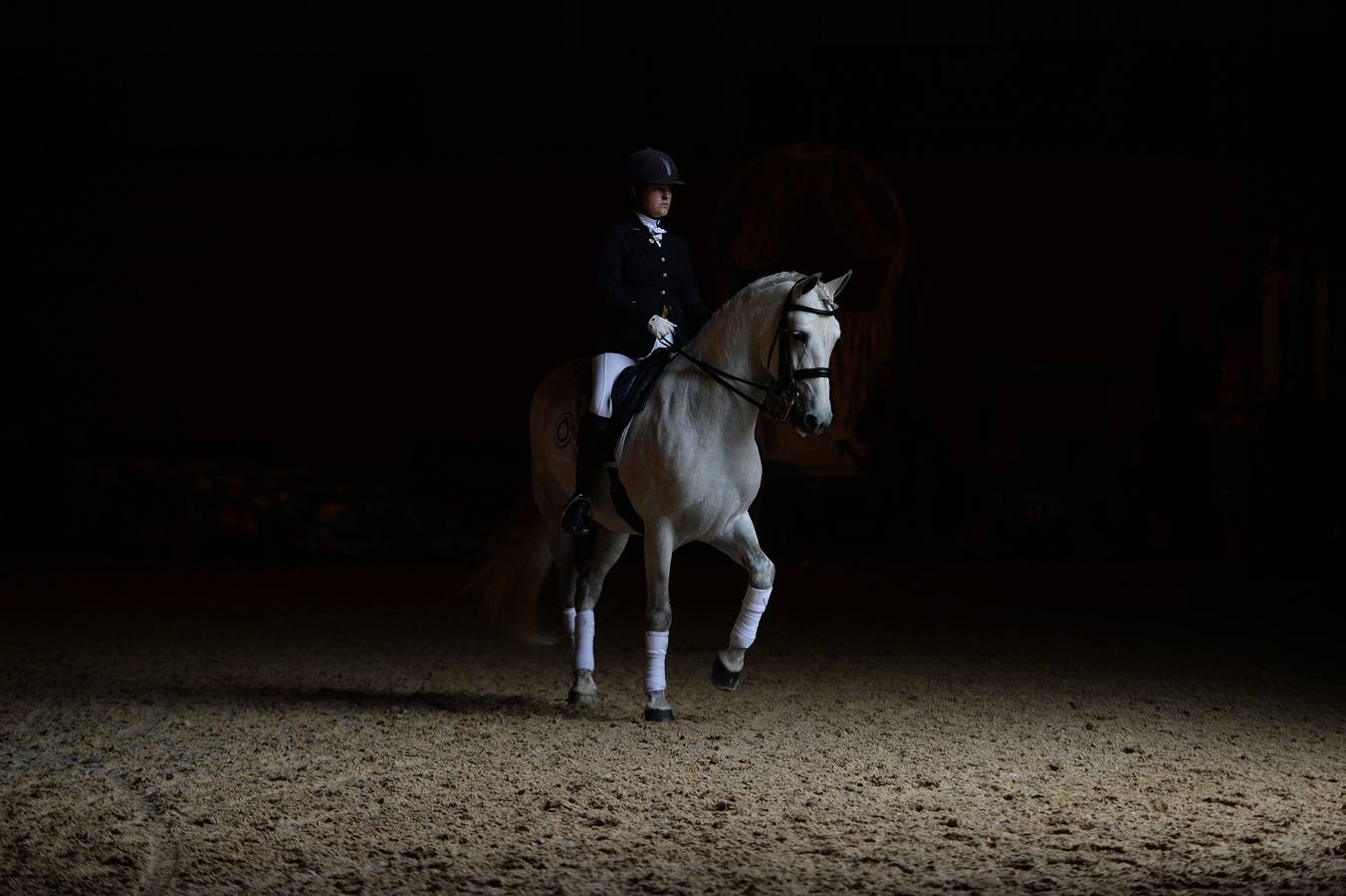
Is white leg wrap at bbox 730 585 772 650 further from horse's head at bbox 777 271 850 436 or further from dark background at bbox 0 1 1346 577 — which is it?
dark background at bbox 0 1 1346 577

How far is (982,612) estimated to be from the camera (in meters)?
8.11

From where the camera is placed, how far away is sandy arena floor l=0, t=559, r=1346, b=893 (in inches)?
143

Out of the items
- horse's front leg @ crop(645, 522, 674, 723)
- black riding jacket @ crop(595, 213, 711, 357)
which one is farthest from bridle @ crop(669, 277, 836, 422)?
horse's front leg @ crop(645, 522, 674, 723)

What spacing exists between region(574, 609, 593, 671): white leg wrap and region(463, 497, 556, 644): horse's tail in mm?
577

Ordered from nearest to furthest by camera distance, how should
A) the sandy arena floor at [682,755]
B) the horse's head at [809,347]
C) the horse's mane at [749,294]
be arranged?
the sandy arena floor at [682,755]
the horse's head at [809,347]
the horse's mane at [749,294]

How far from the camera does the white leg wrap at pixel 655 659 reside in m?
5.37

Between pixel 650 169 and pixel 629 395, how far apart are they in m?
0.83

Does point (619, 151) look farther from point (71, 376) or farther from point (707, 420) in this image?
point (707, 420)

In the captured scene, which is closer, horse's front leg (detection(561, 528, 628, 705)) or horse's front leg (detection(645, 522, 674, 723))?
horse's front leg (detection(645, 522, 674, 723))

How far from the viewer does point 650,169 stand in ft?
17.5

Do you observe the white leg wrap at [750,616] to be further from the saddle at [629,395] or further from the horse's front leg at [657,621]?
the saddle at [629,395]

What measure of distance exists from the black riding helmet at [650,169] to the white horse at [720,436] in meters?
0.51

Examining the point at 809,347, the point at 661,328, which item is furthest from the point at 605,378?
the point at 809,347

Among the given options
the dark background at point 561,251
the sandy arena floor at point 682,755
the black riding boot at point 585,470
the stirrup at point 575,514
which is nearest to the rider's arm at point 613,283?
the black riding boot at point 585,470
